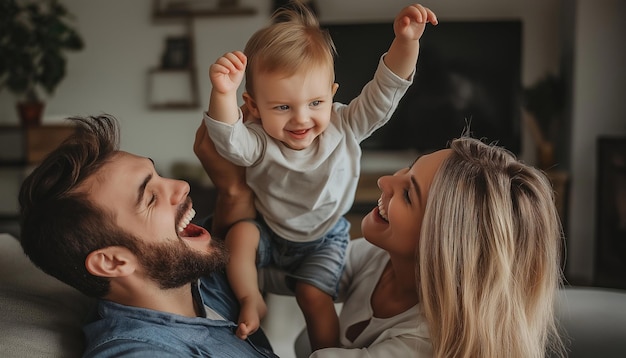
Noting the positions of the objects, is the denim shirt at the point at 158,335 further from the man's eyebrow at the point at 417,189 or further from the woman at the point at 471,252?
the man's eyebrow at the point at 417,189

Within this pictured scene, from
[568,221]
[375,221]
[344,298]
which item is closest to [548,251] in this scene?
[375,221]

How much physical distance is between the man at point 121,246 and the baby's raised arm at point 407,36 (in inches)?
16.6

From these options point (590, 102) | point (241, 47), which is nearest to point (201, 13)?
point (241, 47)

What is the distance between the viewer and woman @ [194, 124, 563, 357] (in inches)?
41.8

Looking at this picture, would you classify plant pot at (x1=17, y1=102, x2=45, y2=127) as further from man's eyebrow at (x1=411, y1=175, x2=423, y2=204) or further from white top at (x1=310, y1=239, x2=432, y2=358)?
man's eyebrow at (x1=411, y1=175, x2=423, y2=204)

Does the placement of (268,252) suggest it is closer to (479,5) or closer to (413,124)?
(413,124)

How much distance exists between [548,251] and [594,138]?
10.9 ft

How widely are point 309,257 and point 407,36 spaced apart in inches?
18.2

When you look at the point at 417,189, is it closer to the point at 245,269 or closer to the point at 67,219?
the point at 245,269

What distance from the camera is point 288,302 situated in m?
1.70

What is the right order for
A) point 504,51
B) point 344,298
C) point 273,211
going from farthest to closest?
point 504,51
point 344,298
point 273,211

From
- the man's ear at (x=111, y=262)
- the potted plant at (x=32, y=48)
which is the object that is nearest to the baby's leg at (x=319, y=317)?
the man's ear at (x=111, y=262)

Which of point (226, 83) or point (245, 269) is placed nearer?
point (226, 83)

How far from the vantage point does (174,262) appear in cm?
108
